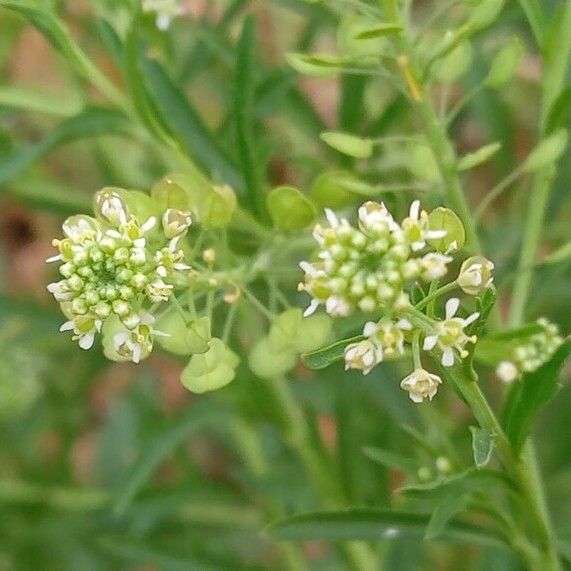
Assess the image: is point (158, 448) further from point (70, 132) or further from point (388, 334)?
point (388, 334)

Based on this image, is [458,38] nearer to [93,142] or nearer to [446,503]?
[446,503]

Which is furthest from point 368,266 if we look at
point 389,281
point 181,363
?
point 181,363

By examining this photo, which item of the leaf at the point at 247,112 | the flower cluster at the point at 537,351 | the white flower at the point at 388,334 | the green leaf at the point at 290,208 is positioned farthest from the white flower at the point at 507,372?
the leaf at the point at 247,112

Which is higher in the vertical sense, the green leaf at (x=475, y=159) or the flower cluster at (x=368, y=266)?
the flower cluster at (x=368, y=266)

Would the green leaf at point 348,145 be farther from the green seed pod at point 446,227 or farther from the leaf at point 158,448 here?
the leaf at point 158,448

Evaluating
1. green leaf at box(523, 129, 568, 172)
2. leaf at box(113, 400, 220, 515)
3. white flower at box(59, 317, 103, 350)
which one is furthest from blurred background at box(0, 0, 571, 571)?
white flower at box(59, 317, 103, 350)
